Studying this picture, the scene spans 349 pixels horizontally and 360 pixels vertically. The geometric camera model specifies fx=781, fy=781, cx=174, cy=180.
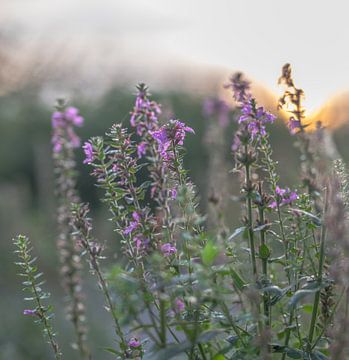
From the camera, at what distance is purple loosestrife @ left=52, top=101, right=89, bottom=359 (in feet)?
6.31

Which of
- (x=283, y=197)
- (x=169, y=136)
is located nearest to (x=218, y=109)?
(x=283, y=197)

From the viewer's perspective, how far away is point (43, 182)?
13.3m

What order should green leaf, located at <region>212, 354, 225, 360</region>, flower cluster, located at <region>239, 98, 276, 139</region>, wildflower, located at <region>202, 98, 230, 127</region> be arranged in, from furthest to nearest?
wildflower, located at <region>202, 98, 230, 127</region>, flower cluster, located at <region>239, 98, 276, 139</region>, green leaf, located at <region>212, 354, 225, 360</region>

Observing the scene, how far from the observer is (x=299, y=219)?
2062mm

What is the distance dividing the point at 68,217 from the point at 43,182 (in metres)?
11.5

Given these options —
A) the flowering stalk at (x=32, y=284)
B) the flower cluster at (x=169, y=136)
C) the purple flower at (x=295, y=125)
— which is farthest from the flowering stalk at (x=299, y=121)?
the flowering stalk at (x=32, y=284)

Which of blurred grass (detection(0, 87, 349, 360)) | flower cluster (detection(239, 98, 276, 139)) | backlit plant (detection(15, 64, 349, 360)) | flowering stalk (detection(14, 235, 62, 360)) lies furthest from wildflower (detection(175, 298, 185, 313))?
blurred grass (detection(0, 87, 349, 360))

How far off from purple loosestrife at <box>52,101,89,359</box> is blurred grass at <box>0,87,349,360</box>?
2160 millimetres

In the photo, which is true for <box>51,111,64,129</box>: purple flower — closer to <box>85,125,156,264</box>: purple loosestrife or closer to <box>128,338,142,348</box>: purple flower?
<box>85,125,156,264</box>: purple loosestrife

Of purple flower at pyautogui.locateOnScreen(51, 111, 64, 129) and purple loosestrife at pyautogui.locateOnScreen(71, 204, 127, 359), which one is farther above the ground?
purple flower at pyautogui.locateOnScreen(51, 111, 64, 129)

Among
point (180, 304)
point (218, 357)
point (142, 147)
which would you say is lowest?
point (218, 357)

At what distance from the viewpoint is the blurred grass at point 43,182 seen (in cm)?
689

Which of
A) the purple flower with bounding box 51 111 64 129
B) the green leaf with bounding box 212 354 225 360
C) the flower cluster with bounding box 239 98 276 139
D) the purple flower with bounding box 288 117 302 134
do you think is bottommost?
the green leaf with bounding box 212 354 225 360

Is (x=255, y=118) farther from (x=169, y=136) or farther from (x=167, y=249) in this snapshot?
(x=167, y=249)
